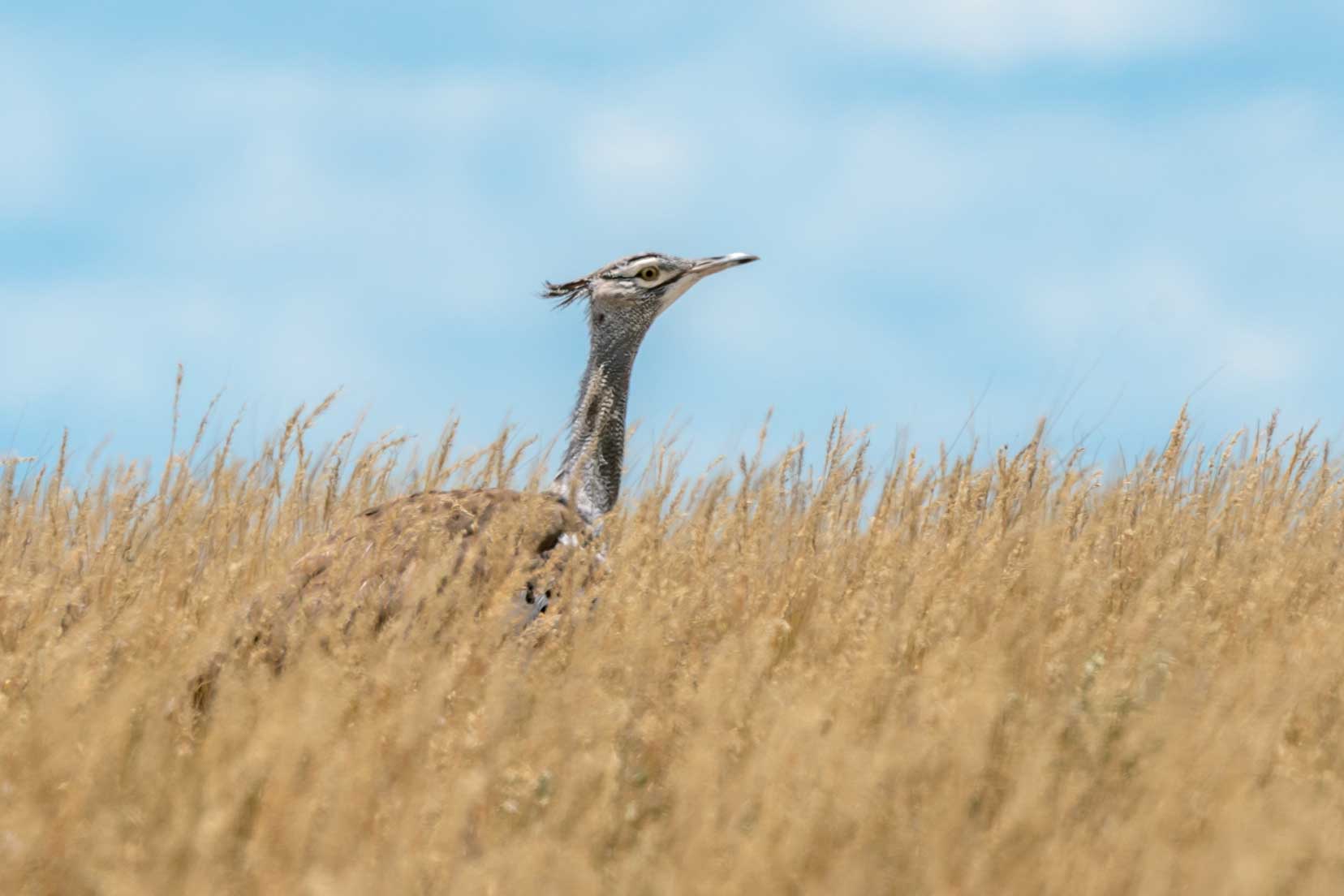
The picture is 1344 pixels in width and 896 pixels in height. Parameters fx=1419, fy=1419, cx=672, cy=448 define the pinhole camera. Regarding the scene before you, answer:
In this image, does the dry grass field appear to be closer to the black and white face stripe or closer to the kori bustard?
the kori bustard

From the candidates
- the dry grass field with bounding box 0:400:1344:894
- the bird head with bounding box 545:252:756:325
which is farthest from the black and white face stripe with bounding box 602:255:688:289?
the dry grass field with bounding box 0:400:1344:894

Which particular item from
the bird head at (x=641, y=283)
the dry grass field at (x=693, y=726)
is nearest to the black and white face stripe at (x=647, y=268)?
the bird head at (x=641, y=283)

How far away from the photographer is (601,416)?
5816 millimetres

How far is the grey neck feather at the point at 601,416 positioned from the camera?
223 inches

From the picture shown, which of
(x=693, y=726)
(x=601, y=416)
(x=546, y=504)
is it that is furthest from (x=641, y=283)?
(x=693, y=726)

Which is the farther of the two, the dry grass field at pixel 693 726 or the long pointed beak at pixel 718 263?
the long pointed beak at pixel 718 263

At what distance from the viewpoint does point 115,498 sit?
5770mm

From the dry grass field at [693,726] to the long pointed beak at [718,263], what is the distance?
1.15 m

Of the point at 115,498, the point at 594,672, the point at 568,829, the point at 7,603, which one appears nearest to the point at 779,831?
the point at 568,829

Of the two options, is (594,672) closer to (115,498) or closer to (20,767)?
(20,767)

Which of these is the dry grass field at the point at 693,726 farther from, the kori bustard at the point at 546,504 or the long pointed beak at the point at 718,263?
the long pointed beak at the point at 718,263

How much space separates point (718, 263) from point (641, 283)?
363 millimetres

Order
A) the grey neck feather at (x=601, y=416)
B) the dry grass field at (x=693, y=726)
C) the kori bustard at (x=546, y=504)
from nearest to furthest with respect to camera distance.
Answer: the dry grass field at (x=693, y=726), the kori bustard at (x=546, y=504), the grey neck feather at (x=601, y=416)

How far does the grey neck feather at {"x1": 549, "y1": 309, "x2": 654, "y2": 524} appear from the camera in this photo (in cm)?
567
